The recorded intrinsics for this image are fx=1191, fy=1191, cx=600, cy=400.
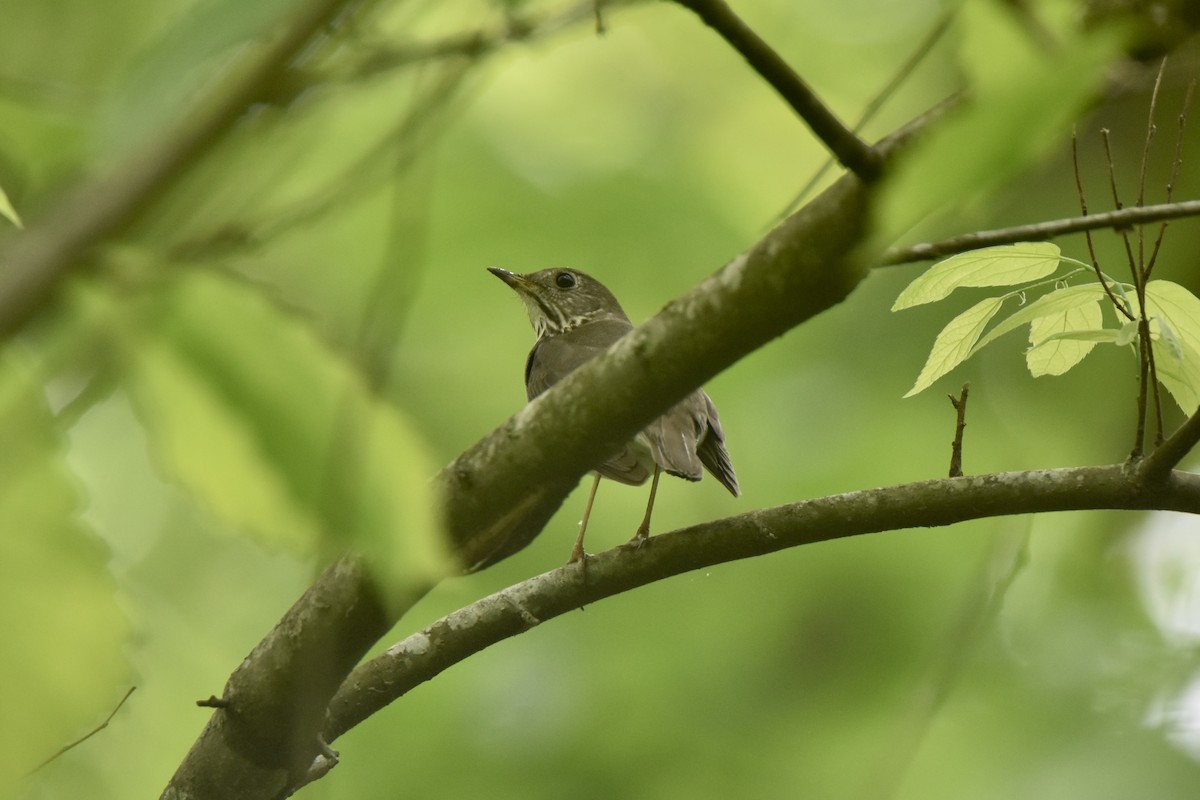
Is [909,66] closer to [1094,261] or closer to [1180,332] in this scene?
[1094,261]

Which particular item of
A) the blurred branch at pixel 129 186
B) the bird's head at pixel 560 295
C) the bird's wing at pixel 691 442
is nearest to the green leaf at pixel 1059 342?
the bird's wing at pixel 691 442

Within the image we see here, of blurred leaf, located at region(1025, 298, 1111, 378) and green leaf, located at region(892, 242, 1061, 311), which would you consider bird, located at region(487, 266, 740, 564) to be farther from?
blurred leaf, located at region(1025, 298, 1111, 378)

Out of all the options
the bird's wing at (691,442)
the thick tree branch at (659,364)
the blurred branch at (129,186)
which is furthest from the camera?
the bird's wing at (691,442)

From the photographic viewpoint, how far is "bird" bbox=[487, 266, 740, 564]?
3.14 metres

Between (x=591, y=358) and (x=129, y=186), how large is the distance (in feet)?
7.26

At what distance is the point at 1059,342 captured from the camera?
84.9 inches

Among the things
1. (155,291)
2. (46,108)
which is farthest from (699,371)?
(155,291)

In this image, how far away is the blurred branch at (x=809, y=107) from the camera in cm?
120

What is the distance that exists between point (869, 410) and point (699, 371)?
4.28 meters

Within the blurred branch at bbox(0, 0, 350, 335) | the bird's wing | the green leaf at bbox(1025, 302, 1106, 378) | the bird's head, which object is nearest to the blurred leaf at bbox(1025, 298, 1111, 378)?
the green leaf at bbox(1025, 302, 1106, 378)

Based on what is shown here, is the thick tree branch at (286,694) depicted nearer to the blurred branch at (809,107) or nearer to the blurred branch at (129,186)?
the blurred branch at (809,107)

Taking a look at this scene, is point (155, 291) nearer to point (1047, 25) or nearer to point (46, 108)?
point (46, 108)

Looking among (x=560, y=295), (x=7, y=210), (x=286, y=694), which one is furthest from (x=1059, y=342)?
(x=560, y=295)

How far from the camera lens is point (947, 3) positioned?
0.88 metres
